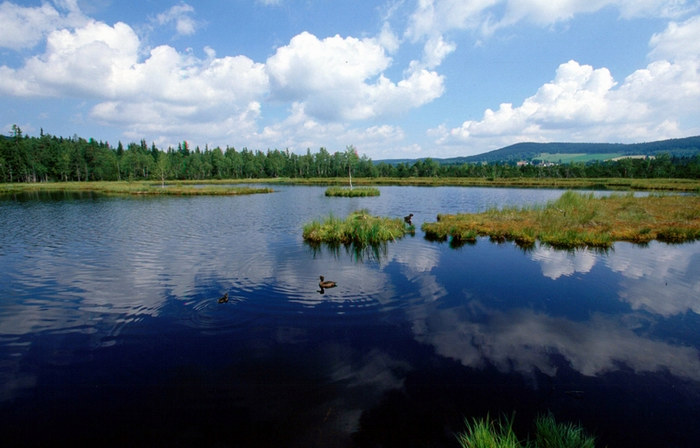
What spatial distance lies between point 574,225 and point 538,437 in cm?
2597

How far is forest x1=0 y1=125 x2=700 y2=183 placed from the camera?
10712 cm

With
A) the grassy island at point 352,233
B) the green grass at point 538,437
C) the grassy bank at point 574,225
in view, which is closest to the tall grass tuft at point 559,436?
the green grass at point 538,437

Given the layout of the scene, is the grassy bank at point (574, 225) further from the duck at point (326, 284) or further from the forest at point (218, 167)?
the forest at point (218, 167)

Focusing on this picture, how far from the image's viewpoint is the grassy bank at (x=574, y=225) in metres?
23.5

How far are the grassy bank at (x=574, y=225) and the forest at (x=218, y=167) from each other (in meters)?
50.5

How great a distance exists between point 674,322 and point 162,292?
20355 millimetres

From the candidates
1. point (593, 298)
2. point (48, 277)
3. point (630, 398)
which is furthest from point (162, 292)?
point (593, 298)

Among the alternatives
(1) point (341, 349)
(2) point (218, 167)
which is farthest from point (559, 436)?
(2) point (218, 167)

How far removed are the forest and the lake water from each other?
6380 cm

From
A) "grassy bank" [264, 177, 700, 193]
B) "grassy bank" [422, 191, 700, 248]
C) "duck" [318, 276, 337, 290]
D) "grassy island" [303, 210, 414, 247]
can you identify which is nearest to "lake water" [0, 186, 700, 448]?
"duck" [318, 276, 337, 290]

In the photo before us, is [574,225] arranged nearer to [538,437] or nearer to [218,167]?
[538,437]

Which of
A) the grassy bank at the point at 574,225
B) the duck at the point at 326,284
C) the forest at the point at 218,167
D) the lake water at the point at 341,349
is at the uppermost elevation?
the forest at the point at 218,167

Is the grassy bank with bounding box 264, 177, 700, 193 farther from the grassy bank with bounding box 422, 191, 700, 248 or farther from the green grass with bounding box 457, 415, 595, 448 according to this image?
the green grass with bounding box 457, 415, 595, 448

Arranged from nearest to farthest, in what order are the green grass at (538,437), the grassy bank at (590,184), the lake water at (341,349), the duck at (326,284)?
the green grass at (538,437), the lake water at (341,349), the duck at (326,284), the grassy bank at (590,184)
